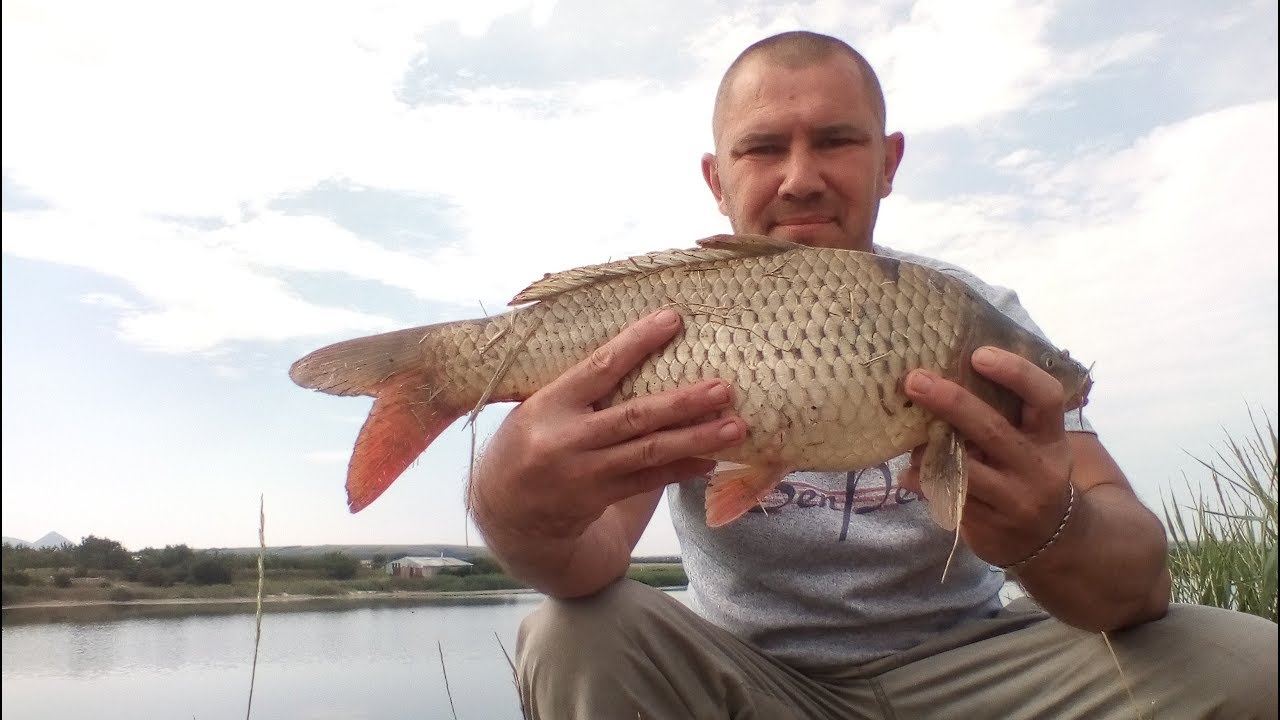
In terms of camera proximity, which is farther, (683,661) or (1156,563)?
(683,661)

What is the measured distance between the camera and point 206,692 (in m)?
6.71

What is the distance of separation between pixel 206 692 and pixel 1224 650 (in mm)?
7139

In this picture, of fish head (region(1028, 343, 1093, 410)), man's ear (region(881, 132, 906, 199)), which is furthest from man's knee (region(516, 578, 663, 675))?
man's ear (region(881, 132, 906, 199))

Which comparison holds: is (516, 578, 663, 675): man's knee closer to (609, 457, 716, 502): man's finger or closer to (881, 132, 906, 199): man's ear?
(609, 457, 716, 502): man's finger

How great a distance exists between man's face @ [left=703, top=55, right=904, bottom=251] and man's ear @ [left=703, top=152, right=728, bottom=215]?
0.54 ft

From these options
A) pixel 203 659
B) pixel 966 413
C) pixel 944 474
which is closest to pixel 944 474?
pixel 944 474

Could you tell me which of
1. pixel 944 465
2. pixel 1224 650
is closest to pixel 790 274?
pixel 944 465

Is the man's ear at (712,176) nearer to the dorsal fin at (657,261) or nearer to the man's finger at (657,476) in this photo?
the dorsal fin at (657,261)

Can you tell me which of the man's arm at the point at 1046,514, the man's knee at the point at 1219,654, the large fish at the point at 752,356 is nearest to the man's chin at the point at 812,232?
the large fish at the point at 752,356

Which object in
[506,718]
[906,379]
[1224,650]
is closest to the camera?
[906,379]

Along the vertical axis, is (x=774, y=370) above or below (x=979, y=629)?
above

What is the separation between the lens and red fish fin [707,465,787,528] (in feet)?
4.23

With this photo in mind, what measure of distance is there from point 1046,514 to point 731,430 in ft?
1.61

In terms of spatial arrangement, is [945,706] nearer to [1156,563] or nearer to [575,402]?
[1156,563]
